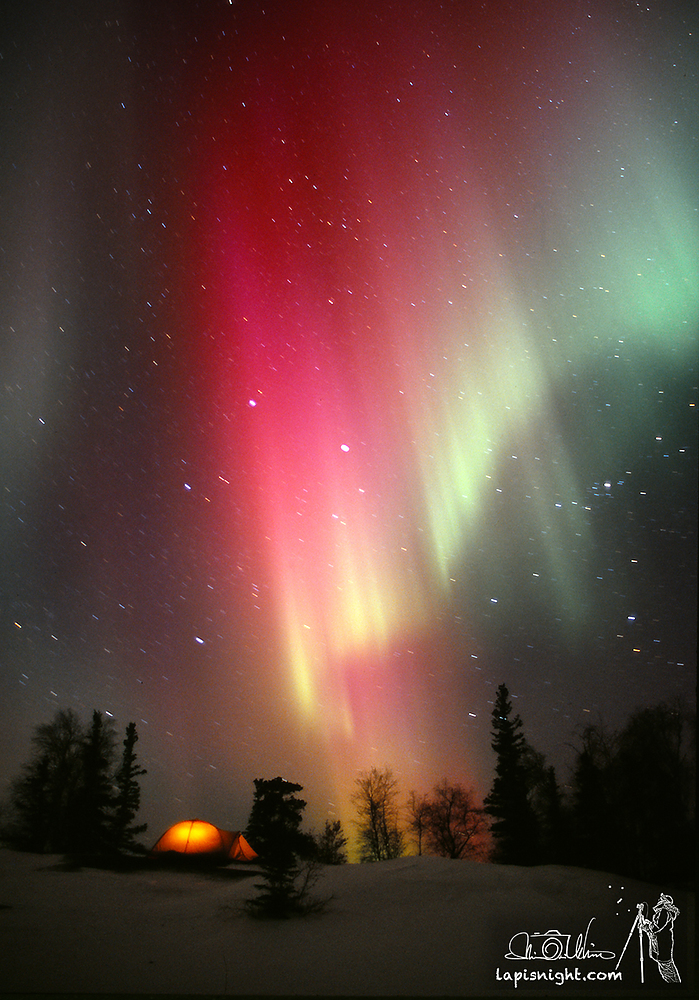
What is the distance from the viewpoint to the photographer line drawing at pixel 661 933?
17.5 ft

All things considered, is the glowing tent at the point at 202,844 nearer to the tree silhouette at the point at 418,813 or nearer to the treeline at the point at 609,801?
the tree silhouette at the point at 418,813

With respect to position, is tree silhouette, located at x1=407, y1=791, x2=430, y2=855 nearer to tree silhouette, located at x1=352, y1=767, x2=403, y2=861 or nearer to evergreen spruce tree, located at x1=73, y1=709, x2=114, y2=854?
tree silhouette, located at x1=352, y1=767, x2=403, y2=861

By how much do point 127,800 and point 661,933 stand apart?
5413 mm

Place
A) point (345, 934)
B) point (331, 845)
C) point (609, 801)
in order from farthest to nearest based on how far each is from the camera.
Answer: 1. point (609, 801)
2. point (331, 845)
3. point (345, 934)

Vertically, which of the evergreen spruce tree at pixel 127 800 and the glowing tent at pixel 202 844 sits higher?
the evergreen spruce tree at pixel 127 800

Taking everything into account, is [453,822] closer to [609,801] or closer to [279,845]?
[609,801]

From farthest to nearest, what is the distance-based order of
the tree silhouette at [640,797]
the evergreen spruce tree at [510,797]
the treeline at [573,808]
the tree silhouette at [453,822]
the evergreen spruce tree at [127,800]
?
→ the evergreen spruce tree at [127,800] → the tree silhouette at [453,822] → the evergreen spruce tree at [510,797] → the treeline at [573,808] → the tree silhouette at [640,797]

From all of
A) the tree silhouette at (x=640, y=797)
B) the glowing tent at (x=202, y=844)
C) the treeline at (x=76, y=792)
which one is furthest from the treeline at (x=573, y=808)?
the treeline at (x=76, y=792)

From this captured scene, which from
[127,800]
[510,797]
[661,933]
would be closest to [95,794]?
[127,800]

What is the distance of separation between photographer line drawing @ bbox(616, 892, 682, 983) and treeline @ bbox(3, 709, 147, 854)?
16.0 ft

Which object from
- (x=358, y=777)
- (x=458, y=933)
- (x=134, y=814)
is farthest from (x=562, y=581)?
(x=134, y=814)

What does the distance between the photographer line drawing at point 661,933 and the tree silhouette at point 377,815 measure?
2279mm

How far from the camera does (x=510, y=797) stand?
6844mm

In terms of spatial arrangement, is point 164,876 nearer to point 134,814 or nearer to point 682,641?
point 134,814
